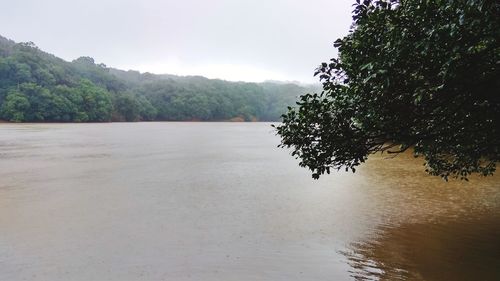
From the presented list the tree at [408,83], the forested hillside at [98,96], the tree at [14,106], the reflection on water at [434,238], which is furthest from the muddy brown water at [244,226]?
the tree at [14,106]

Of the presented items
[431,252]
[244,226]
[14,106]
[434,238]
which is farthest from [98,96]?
[431,252]

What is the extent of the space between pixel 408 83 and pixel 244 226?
5.75 metres

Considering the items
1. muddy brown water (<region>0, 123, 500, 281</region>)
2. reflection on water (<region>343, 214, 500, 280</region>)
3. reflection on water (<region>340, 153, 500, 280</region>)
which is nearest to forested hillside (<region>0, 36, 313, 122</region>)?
muddy brown water (<region>0, 123, 500, 281</region>)

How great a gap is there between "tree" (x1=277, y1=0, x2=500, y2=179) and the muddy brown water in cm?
207

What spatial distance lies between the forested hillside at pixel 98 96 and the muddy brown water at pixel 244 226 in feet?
130

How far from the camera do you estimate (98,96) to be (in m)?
A: 74.9

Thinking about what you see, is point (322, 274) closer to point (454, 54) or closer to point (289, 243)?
point (289, 243)

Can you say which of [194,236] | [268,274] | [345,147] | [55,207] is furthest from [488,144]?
[55,207]

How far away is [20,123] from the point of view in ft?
204

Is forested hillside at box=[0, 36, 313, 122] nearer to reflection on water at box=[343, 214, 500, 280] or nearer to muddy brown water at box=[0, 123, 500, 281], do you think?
muddy brown water at box=[0, 123, 500, 281]

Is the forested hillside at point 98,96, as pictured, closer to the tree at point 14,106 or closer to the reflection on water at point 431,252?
the tree at point 14,106

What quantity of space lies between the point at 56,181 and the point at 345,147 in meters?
12.5

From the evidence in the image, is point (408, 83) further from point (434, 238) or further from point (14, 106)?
point (14, 106)

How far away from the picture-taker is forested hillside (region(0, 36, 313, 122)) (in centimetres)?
6419
